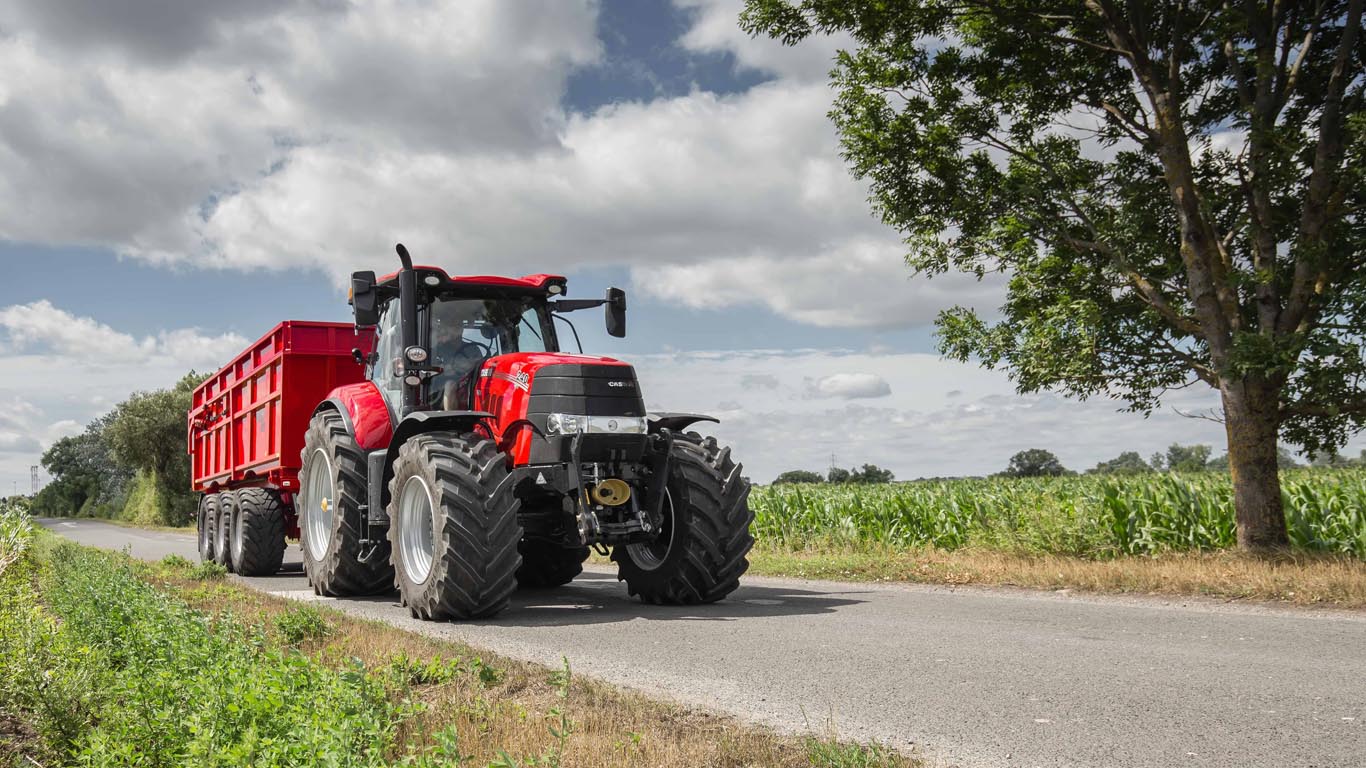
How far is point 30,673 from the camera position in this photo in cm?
507

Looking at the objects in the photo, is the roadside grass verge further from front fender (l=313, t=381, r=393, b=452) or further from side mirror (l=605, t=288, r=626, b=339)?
side mirror (l=605, t=288, r=626, b=339)

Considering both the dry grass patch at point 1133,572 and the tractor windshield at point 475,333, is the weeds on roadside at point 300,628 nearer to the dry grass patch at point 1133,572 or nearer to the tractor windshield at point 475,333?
the tractor windshield at point 475,333

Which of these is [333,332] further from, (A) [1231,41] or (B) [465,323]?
(A) [1231,41]

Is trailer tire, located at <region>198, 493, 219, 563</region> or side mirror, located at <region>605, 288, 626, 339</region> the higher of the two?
side mirror, located at <region>605, 288, 626, 339</region>

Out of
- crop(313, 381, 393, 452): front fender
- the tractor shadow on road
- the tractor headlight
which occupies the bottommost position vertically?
the tractor shadow on road

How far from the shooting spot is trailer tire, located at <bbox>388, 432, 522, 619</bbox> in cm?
782

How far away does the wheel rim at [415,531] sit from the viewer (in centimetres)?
866

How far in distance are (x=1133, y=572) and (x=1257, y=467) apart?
2.64 meters

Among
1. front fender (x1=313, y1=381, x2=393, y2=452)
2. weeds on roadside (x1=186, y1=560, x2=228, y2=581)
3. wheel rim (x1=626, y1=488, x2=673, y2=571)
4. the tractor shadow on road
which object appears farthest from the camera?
weeds on roadside (x1=186, y1=560, x2=228, y2=581)

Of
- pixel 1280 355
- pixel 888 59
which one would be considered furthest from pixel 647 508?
pixel 888 59

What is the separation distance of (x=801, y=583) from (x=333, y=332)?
260 inches

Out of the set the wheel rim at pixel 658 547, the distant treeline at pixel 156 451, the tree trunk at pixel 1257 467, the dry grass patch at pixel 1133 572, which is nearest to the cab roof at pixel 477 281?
the wheel rim at pixel 658 547

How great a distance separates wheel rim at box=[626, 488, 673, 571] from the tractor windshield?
6.82 ft

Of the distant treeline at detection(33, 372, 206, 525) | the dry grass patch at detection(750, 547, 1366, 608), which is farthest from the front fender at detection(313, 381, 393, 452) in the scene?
the distant treeline at detection(33, 372, 206, 525)
